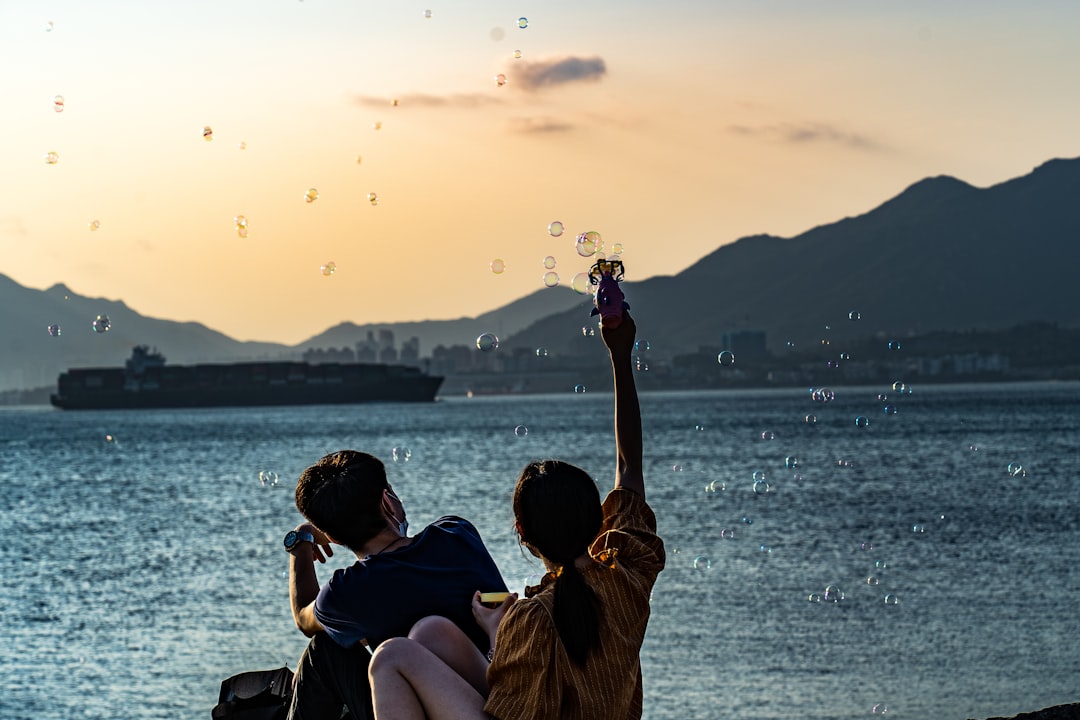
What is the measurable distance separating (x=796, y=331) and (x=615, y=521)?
454 ft

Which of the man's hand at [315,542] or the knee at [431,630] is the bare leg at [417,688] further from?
the man's hand at [315,542]

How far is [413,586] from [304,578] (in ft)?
1.63

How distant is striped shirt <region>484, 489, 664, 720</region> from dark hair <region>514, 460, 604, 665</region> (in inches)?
1.5

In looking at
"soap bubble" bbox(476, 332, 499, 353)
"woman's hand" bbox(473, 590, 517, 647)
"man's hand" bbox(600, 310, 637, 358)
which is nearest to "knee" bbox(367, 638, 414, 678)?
"woman's hand" bbox(473, 590, 517, 647)

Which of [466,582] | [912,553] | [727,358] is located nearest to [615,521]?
[466,582]

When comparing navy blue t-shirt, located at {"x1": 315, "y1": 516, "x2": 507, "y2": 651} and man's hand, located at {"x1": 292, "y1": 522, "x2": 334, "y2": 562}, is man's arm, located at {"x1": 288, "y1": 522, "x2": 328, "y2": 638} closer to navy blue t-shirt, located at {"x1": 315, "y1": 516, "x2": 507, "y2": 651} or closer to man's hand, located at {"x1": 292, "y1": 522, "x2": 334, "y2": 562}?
man's hand, located at {"x1": 292, "y1": 522, "x2": 334, "y2": 562}

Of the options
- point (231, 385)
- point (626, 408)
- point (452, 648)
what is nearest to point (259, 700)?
point (452, 648)

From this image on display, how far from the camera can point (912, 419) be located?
94.4 m

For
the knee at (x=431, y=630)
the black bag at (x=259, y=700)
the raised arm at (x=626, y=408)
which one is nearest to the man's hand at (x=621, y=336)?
the raised arm at (x=626, y=408)

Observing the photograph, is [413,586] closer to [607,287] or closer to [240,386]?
[607,287]

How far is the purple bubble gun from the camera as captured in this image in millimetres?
3326

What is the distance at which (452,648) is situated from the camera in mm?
3525

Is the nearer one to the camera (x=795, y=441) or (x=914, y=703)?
(x=914, y=703)

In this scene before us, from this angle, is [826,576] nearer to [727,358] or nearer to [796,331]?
[727,358]
